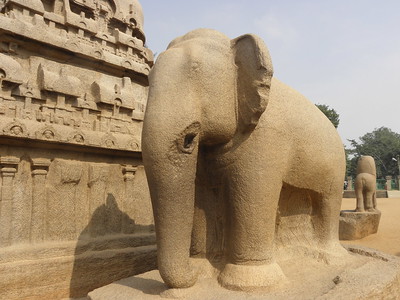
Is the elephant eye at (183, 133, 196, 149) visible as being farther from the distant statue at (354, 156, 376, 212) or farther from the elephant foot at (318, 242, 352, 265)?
the distant statue at (354, 156, 376, 212)

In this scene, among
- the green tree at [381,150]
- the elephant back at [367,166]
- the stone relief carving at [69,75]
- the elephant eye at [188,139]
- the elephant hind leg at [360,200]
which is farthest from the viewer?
the green tree at [381,150]

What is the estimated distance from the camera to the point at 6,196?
371 centimetres

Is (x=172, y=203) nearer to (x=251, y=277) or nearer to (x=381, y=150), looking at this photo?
(x=251, y=277)

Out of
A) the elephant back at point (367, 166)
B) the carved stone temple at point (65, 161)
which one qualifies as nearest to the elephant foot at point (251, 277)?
the carved stone temple at point (65, 161)

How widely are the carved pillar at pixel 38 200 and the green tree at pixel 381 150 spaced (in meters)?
44.8

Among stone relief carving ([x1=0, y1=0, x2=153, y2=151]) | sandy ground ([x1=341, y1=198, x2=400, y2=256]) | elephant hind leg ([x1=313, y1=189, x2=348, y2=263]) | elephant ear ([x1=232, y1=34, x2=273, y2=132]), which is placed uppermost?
stone relief carving ([x1=0, y1=0, x2=153, y2=151])

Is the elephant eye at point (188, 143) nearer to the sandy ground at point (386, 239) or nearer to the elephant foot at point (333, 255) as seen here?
the elephant foot at point (333, 255)

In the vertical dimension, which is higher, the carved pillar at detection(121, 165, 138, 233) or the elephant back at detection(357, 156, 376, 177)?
the elephant back at detection(357, 156, 376, 177)

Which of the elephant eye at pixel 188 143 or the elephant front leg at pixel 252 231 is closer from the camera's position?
the elephant eye at pixel 188 143

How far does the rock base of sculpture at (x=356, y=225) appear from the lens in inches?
341

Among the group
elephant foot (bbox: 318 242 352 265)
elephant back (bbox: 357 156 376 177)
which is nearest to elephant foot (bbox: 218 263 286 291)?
elephant foot (bbox: 318 242 352 265)

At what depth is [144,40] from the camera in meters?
6.98

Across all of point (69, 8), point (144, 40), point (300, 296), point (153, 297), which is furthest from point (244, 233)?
point (144, 40)

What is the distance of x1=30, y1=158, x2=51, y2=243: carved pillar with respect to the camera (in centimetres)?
388
